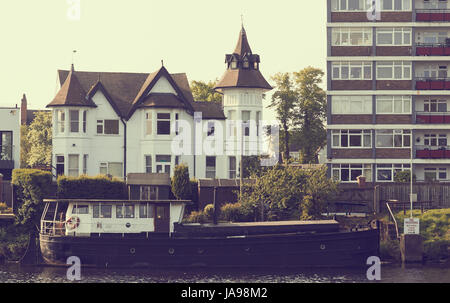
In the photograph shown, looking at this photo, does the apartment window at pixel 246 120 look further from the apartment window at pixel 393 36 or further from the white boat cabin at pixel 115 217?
the white boat cabin at pixel 115 217

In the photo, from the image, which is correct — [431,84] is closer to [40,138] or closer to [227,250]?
[227,250]

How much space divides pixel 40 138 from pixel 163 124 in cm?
2401

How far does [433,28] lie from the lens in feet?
299

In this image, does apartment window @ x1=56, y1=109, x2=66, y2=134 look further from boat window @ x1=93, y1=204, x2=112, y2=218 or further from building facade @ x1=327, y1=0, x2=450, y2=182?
building facade @ x1=327, y1=0, x2=450, y2=182

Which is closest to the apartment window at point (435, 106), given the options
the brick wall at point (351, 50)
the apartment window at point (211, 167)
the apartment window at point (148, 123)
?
the brick wall at point (351, 50)

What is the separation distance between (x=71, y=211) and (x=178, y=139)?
692 inches

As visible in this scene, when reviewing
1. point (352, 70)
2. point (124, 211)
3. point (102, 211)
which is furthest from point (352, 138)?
point (102, 211)

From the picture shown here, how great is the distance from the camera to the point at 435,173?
91312 mm

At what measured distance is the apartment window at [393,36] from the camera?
89938mm

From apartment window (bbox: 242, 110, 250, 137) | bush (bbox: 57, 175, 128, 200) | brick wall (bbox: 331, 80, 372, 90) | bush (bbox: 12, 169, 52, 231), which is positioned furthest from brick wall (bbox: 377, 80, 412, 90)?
bush (bbox: 12, 169, 52, 231)

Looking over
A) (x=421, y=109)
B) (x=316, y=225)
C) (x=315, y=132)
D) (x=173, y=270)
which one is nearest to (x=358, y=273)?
(x=316, y=225)

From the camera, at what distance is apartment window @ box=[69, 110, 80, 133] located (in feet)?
296

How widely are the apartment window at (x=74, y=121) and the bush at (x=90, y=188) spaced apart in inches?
398

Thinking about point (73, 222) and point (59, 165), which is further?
point (59, 165)
